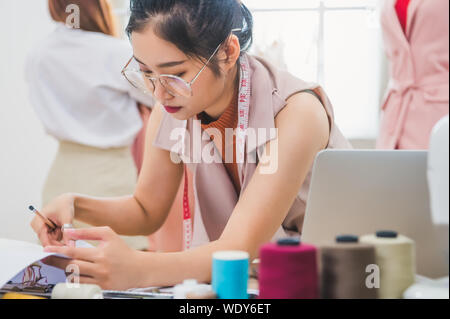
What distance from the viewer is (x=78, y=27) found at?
207 centimetres

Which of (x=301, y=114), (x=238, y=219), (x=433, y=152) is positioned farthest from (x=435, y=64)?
(x=433, y=152)

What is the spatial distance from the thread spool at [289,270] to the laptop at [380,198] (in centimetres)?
11

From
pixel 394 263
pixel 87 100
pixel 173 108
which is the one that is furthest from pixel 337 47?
pixel 394 263

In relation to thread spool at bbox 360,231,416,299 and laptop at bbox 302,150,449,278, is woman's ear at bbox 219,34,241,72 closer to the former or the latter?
laptop at bbox 302,150,449,278

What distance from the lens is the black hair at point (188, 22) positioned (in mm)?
1056

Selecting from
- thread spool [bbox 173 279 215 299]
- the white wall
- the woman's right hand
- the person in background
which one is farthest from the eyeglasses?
the white wall

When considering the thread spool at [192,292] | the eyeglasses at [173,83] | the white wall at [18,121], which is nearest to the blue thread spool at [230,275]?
the thread spool at [192,292]

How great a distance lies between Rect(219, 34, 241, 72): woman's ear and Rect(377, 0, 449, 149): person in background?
2.78ft

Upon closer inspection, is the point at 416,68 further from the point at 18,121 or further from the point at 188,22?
the point at 18,121

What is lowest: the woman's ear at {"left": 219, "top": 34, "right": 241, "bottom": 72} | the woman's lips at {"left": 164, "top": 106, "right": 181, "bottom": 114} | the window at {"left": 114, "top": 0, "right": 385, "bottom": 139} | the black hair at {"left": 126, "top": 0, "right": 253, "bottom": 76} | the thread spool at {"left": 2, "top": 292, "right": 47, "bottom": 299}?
the thread spool at {"left": 2, "top": 292, "right": 47, "bottom": 299}

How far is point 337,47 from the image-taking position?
2.96m

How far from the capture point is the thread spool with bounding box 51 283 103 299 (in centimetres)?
73

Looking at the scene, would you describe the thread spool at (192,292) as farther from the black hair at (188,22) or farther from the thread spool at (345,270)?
the black hair at (188,22)

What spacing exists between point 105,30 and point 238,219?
4.36 feet
